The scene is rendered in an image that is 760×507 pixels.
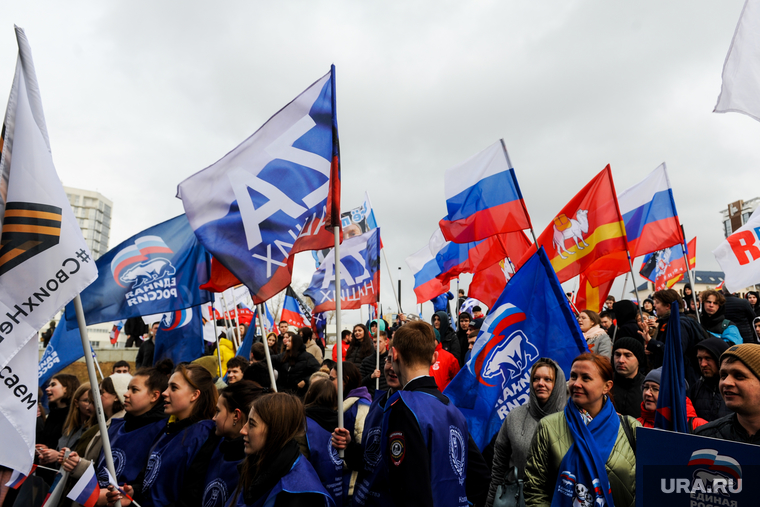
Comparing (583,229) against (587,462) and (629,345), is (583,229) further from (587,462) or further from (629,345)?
(587,462)

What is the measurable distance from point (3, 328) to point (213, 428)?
6.30 ft

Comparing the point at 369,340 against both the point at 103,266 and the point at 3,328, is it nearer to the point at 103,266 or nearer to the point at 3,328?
the point at 103,266

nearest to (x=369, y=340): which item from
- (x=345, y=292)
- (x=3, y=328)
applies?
(x=345, y=292)

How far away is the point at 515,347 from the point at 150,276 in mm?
4877

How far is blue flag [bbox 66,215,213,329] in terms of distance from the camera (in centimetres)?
720

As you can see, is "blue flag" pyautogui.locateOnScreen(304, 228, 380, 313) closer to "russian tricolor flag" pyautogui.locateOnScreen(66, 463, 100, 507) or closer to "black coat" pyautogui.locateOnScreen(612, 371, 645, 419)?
"black coat" pyautogui.locateOnScreen(612, 371, 645, 419)

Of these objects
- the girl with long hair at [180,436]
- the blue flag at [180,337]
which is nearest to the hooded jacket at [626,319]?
the girl with long hair at [180,436]

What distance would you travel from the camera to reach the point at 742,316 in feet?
27.7

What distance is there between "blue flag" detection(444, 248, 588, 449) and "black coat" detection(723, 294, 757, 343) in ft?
15.6

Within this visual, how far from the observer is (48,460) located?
15.4ft

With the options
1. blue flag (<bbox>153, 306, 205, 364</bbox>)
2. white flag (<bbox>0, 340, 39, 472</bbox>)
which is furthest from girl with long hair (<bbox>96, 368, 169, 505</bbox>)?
blue flag (<bbox>153, 306, 205, 364</bbox>)

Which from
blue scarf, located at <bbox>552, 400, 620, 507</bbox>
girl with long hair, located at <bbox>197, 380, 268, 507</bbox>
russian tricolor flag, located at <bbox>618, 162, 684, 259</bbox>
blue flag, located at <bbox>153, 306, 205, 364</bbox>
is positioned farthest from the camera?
blue flag, located at <bbox>153, 306, 205, 364</bbox>

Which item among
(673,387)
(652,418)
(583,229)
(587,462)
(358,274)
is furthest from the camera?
(358,274)

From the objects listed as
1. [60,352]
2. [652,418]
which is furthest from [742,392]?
[60,352]
